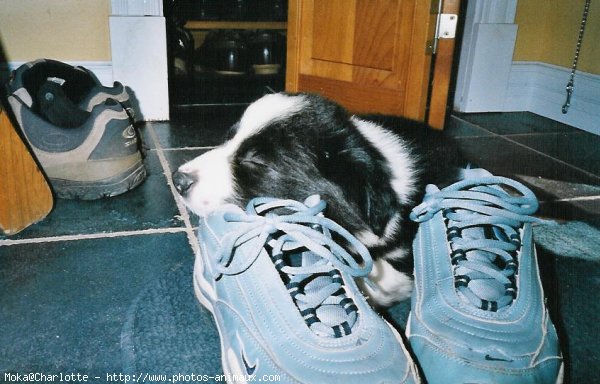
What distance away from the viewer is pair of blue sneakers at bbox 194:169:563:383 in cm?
69

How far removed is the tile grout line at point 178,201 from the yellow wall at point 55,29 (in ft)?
Result: 1.90

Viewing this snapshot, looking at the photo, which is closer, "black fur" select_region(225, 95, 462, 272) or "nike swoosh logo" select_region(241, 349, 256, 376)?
"nike swoosh logo" select_region(241, 349, 256, 376)

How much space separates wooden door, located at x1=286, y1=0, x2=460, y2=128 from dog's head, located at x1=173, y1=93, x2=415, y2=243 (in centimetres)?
94

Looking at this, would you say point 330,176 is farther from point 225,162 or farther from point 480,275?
point 480,275

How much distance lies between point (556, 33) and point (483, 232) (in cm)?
259

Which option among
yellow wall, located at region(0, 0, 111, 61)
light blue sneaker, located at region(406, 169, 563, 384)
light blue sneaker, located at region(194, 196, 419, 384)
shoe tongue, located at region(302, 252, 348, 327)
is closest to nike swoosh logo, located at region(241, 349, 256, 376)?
light blue sneaker, located at region(194, 196, 419, 384)

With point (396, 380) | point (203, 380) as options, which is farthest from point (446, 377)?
point (203, 380)

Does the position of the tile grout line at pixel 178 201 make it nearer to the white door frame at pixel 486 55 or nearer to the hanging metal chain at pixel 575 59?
the white door frame at pixel 486 55

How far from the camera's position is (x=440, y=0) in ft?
6.14

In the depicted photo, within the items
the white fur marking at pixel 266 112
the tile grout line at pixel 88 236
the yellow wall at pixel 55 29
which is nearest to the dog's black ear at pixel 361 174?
Answer: the white fur marking at pixel 266 112

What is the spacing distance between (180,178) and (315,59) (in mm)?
1562

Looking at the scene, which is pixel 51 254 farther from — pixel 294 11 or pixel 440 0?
pixel 294 11

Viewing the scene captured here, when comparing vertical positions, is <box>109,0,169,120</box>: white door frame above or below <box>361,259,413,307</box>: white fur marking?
above

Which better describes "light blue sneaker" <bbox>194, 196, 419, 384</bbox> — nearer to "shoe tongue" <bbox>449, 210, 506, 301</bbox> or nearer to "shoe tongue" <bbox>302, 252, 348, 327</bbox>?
"shoe tongue" <bbox>302, 252, 348, 327</bbox>
